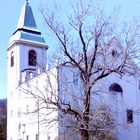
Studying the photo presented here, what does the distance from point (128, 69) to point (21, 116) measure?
40880 mm

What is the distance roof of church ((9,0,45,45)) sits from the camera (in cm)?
6372

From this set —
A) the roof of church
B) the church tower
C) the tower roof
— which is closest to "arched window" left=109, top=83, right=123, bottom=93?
the church tower

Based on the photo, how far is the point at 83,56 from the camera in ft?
68.4

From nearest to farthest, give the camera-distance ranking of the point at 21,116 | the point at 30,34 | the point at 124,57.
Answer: the point at 124,57, the point at 21,116, the point at 30,34

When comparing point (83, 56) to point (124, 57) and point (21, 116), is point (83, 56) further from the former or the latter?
point (21, 116)

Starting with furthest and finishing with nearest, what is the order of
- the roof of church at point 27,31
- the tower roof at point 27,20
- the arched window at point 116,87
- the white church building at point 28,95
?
the tower roof at point 27,20, the roof of church at point 27,31, the arched window at point 116,87, the white church building at point 28,95

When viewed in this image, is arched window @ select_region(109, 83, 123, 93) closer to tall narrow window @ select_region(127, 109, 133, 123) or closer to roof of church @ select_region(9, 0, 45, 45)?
tall narrow window @ select_region(127, 109, 133, 123)

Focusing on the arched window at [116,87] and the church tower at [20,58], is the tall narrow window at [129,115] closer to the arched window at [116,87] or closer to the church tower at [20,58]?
the arched window at [116,87]

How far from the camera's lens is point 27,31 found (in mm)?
64125

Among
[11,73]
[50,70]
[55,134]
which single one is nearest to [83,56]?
[50,70]

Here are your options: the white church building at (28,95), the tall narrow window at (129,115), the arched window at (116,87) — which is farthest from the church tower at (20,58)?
the tall narrow window at (129,115)

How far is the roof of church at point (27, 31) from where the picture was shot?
209ft

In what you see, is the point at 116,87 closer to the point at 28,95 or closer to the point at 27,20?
the point at 28,95

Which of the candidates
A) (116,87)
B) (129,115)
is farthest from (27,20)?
(129,115)
